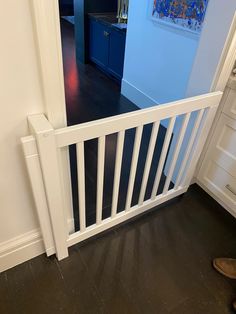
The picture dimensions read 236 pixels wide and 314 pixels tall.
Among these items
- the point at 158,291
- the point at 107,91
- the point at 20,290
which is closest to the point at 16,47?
the point at 20,290

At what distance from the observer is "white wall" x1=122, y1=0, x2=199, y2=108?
2.16m

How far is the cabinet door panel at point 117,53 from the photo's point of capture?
10.1 ft

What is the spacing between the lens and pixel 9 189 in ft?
3.56

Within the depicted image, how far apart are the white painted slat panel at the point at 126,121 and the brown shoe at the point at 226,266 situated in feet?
2.98

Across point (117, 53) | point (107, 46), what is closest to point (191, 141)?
point (117, 53)

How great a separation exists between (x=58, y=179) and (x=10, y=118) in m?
0.32

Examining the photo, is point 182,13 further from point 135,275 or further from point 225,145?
point 135,275

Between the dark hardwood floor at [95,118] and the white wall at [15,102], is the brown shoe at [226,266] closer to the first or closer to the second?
the dark hardwood floor at [95,118]

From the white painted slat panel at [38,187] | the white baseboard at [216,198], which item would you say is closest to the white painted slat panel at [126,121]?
the white painted slat panel at [38,187]

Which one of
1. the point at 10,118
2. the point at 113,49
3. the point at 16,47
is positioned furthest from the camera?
the point at 113,49

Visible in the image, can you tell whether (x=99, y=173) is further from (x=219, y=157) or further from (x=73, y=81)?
(x=73, y=81)

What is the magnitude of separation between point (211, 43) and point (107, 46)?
2.36 m

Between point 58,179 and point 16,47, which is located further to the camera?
point 58,179

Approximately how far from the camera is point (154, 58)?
2.49 meters
